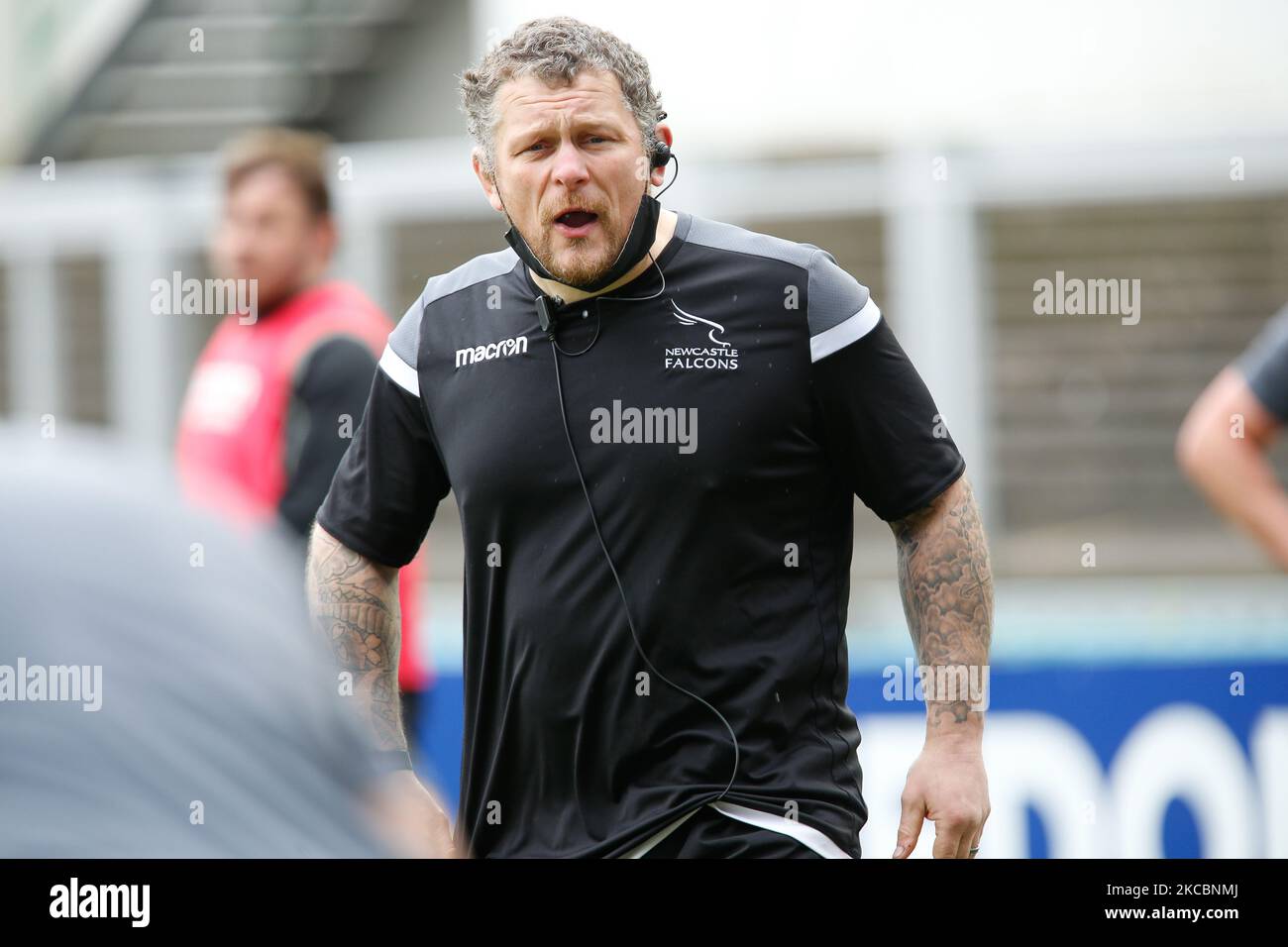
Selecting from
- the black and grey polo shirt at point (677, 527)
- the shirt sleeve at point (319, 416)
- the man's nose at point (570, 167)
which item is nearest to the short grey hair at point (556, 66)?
the man's nose at point (570, 167)

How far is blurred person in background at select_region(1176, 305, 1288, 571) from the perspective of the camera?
11.7 feet

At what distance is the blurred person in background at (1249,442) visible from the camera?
3.56 metres

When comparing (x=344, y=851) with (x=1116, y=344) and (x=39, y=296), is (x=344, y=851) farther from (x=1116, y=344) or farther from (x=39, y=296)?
(x=39, y=296)

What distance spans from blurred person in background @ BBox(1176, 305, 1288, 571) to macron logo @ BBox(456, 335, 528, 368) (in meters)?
1.72

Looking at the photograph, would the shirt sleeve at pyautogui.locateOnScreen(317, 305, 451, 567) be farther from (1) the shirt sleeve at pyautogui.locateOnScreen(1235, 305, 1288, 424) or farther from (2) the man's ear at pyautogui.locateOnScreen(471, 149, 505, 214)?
(1) the shirt sleeve at pyautogui.locateOnScreen(1235, 305, 1288, 424)

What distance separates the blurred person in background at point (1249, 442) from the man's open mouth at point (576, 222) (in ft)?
5.44

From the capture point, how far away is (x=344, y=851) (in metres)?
1.34

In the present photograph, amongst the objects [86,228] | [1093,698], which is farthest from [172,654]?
[86,228]

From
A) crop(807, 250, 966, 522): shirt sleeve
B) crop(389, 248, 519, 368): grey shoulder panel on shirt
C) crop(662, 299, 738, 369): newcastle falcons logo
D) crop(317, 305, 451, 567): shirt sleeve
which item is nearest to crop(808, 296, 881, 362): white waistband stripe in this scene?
crop(807, 250, 966, 522): shirt sleeve

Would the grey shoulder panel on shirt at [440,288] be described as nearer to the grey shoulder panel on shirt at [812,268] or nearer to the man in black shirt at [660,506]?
the man in black shirt at [660,506]

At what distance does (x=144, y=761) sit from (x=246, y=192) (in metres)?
3.39

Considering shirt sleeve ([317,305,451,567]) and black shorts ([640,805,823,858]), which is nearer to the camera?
black shorts ([640,805,823,858])

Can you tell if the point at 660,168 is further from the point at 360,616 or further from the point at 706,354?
the point at 360,616
